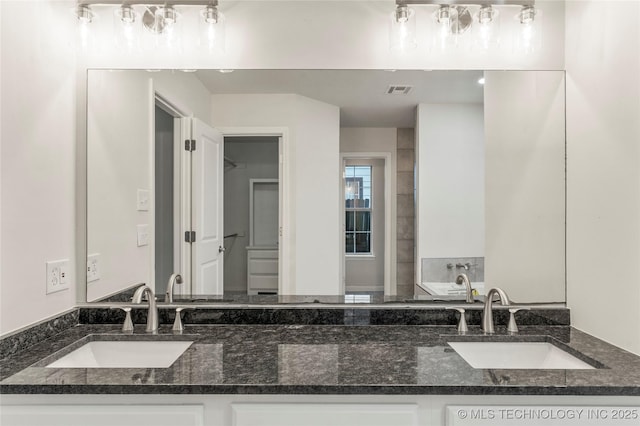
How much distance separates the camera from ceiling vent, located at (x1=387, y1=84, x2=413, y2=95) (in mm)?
1783

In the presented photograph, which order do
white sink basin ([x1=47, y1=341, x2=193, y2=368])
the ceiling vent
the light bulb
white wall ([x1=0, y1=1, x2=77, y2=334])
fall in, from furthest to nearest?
the ceiling vent < the light bulb < white sink basin ([x1=47, y1=341, x2=193, y2=368]) < white wall ([x1=0, y1=1, x2=77, y2=334])

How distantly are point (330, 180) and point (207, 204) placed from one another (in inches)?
23.6

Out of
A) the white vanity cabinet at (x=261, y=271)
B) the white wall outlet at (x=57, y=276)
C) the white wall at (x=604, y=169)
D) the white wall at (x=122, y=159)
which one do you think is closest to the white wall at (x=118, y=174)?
the white wall at (x=122, y=159)

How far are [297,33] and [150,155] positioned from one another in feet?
2.87

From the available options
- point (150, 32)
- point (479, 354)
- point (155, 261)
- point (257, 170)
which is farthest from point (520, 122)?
point (155, 261)

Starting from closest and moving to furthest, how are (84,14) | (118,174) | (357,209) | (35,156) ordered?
(35,156) → (84,14) → (118,174) → (357,209)

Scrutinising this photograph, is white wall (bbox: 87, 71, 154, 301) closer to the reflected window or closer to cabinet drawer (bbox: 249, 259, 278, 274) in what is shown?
cabinet drawer (bbox: 249, 259, 278, 274)

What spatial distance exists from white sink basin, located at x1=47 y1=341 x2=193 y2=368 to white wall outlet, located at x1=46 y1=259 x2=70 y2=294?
0.26 metres

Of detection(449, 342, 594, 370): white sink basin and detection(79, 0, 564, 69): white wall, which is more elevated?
detection(79, 0, 564, 69): white wall

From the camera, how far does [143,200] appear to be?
5.97 feet

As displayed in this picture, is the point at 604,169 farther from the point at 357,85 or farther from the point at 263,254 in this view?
the point at 263,254

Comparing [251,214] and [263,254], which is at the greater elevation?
[251,214]

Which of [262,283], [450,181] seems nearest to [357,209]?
[450,181]

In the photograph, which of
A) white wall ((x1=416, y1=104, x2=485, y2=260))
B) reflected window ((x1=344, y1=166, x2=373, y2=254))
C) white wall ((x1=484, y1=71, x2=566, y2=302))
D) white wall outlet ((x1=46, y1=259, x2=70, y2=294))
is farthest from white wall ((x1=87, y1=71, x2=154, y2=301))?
white wall ((x1=484, y1=71, x2=566, y2=302))
